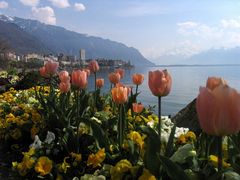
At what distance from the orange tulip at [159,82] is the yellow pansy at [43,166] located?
130 cm

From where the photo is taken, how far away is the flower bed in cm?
198

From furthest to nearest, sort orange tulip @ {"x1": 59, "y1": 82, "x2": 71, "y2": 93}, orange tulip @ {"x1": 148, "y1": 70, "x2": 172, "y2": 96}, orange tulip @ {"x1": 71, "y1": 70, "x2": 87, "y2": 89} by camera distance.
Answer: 1. orange tulip @ {"x1": 59, "y1": 82, "x2": 71, "y2": 93}
2. orange tulip @ {"x1": 71, "y1": 70, "x2": 87, "y2": 89}
3. orange tulip @ {"x1": 148, "y1": 70, "x2": 172, "y2": 96}

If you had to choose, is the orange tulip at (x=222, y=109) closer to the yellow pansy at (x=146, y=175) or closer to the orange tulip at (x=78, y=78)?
the yellow pansy at (x=146, y=175)

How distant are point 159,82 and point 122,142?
915 mm

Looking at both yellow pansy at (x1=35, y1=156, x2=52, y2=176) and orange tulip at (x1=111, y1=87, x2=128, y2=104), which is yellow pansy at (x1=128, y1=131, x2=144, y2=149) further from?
yellow pansy at (x1=35, y1=156, x2=52, y2=176)

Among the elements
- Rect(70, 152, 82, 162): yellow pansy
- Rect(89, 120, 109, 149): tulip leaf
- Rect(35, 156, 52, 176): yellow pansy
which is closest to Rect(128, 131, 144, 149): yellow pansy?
Rect(89, 120, 109, 149): tulip leaf

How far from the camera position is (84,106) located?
510 cm

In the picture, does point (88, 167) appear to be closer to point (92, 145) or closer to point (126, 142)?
point (92, 145)

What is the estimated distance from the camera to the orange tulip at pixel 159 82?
3.10m

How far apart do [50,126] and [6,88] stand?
10.6 m

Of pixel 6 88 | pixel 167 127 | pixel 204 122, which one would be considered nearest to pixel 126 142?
pixel 167 127

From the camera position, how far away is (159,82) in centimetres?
311

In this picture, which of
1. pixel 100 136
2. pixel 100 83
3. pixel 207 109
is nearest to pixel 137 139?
pixel 100 136

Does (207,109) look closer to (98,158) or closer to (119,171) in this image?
(119,171)
